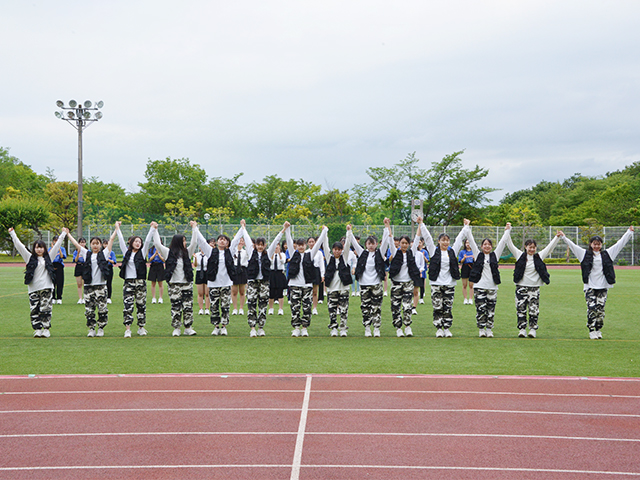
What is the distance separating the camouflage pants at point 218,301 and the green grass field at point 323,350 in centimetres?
33

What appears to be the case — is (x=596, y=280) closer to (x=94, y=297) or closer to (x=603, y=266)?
(x=603, y=266)

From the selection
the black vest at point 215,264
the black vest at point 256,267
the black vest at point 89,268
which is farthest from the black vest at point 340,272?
the black vest at point 89,268

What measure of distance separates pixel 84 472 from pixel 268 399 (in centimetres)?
228

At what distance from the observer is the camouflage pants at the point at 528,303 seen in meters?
9.87

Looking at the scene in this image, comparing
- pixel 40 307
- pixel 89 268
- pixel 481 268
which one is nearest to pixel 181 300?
pixel 89 268

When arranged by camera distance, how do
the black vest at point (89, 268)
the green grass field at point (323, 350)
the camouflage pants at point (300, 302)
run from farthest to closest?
the camouflage pants at point (300, 302) < the black vest at point (89, 268) < the green grass field at point (323, 350)

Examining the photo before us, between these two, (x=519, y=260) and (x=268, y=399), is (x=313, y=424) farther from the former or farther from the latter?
(x=519, y=260)

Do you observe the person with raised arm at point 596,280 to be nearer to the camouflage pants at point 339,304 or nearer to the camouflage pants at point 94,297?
the camouflage pants at point 339,304

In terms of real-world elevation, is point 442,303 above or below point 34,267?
below

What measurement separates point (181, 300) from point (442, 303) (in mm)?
4636

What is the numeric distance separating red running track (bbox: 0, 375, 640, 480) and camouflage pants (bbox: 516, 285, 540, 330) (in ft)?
9.66

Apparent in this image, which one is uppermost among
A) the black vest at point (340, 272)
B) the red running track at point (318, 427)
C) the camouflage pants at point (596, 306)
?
the black vest at point (340, 272)

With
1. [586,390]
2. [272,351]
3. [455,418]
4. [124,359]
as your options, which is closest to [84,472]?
[455,418]

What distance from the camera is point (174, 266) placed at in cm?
980
